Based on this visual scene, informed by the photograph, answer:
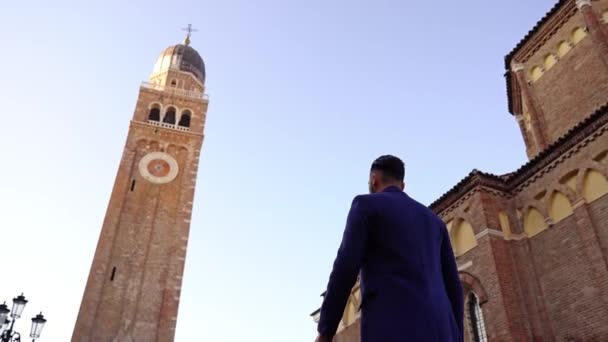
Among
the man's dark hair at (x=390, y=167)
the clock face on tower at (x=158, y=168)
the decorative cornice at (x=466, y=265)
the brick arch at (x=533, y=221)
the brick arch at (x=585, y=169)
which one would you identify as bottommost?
the man's dark hair at (x=390, y=167)

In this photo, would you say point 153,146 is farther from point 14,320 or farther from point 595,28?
point 595,28

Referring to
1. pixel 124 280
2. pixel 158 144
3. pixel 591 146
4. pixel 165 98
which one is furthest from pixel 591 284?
pixel 165 98

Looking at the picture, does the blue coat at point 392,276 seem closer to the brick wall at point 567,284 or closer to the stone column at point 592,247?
the stone column at point 592,247

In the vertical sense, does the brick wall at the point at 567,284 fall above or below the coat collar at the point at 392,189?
above

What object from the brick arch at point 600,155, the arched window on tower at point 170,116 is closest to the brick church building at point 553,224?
the brick arch at point 600,155

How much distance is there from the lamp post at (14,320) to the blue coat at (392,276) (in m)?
10.9

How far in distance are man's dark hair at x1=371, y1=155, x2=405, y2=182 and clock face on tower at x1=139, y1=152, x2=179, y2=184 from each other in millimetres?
29037

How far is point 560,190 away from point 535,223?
1.08 metres

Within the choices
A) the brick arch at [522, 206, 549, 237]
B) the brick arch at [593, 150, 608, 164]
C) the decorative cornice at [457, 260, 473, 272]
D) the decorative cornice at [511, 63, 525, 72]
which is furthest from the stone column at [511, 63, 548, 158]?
the decorative cornice at [457, 260, 473, 272]

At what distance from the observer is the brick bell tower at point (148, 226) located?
84.4ft

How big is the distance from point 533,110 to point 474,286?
294 inches

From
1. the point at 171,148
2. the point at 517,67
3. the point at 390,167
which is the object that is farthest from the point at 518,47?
the point at 171,148

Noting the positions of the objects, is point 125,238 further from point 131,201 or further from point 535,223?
point 535,223

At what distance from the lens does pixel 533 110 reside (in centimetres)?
1719
